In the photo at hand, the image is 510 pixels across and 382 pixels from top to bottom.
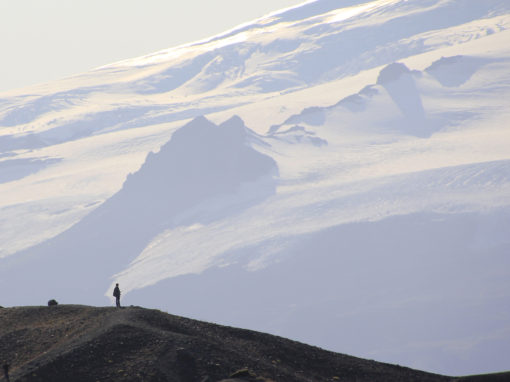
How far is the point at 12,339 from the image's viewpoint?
97.7 feet

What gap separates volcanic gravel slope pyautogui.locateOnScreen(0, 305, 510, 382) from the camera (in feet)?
82.4

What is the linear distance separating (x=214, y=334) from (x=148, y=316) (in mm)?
2552

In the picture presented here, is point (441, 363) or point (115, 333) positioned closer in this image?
point (115, 333)

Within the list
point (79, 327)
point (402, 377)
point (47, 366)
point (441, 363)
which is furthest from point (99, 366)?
point (441, 363)

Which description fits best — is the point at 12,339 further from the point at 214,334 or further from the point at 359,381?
the point at 359,381

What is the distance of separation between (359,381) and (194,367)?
5.66 metres

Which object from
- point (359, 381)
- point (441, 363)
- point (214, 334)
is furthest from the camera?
point (441, 363)

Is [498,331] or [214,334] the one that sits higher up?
[498,331]

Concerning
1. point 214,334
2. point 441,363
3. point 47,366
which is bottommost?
point 47,366

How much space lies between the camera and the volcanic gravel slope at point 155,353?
82.4 ft

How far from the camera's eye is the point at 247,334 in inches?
1208

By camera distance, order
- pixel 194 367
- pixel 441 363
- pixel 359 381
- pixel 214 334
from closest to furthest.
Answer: pixel 194 367 → pixel 359 381 → pixel 214 334 → pixel 441 363

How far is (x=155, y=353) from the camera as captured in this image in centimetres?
2605

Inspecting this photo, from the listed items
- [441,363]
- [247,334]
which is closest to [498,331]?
[441,363]
